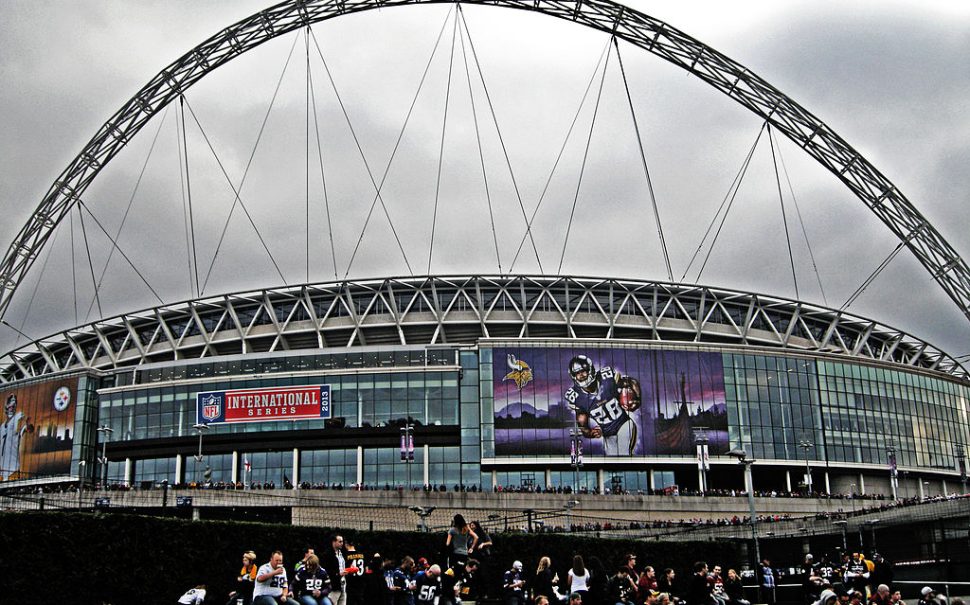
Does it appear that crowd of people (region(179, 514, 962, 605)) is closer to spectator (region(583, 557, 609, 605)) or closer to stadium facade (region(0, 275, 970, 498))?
spectator (region(583, 557, 609, 605))

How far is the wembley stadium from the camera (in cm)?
9888

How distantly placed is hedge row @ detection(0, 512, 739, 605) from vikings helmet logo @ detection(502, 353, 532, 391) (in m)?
65.6

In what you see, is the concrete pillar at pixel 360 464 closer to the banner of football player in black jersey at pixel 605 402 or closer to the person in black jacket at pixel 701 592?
the banner of football player in black jersey at pixel 605 402

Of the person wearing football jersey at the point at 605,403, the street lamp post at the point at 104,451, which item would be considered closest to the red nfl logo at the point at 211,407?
the street lamp post at the point at 104,451

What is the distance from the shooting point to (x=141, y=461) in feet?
342

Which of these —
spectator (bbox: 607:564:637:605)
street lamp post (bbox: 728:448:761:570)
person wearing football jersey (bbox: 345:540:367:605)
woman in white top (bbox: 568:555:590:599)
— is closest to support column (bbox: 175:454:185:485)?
street lamp post (bbox: 728:448:761:570)

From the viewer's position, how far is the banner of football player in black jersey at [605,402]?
324 feet

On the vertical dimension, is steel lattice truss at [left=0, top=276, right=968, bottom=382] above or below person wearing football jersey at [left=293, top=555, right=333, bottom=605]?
above

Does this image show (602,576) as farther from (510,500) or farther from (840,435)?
(840,435)

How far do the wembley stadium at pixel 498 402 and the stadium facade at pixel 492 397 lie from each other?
22cm

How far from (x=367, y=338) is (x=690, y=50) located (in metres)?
60.6

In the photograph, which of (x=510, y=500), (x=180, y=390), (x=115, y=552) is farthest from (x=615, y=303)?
(x=115, y=552)

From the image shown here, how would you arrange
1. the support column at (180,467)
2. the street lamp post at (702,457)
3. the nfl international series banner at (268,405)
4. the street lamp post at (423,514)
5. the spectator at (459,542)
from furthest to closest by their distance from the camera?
the support column at (180,467), the nfl international series banner at (268,405), the street lamp post at (702,457), the street lamp post at (423,514), the spectator at (459,542)

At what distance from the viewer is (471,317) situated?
4513 inches
